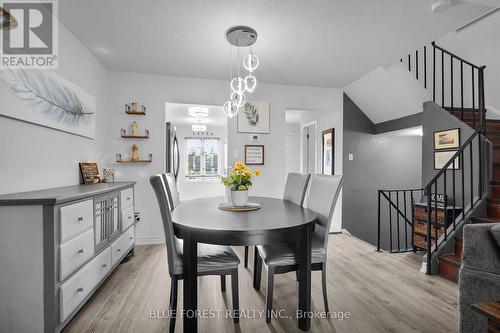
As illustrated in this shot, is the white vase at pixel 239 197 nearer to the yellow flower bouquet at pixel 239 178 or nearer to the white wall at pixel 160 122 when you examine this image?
the yellow flower bouquet at pixel 239 178

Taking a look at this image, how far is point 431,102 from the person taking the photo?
11.6 feet

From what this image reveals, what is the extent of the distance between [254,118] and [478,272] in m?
3.28

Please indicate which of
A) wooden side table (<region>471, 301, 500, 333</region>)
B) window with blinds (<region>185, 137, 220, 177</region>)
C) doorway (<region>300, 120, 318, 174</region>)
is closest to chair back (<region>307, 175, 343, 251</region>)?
wooden side table (<region>471, 301, 500, 333</region>)

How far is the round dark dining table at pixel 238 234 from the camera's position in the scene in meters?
1.42

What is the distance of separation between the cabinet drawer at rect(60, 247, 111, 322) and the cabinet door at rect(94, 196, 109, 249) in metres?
0.11

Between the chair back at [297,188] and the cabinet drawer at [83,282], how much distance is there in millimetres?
1806

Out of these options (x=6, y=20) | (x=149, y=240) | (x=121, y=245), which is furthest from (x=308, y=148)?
(x=6, y=20)

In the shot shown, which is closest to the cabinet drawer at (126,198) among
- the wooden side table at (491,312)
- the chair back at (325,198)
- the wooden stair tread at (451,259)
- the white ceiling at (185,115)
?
the chair back at (325,198)

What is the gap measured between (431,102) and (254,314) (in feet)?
11.7

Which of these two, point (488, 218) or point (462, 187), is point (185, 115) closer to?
point (462, 187)

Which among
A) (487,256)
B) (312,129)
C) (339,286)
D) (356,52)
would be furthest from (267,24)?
(312,129)

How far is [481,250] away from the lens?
4.36 feet

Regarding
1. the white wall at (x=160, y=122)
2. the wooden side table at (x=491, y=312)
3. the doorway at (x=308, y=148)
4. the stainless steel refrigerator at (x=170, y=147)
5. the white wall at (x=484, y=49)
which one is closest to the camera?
the wooden side table at (x=491, y=312)

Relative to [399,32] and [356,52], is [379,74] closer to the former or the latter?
[356,52]
